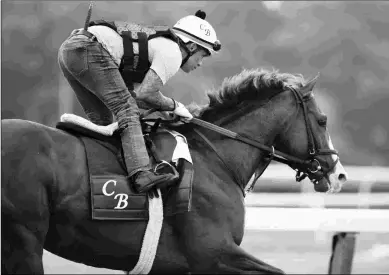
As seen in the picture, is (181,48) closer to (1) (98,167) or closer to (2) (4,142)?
(1) (98,167)

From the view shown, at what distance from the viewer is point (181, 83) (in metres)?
24.5

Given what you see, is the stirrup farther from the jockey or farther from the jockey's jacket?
the jockey's jacket

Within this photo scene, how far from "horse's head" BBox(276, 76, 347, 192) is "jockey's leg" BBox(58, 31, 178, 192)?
0.95m

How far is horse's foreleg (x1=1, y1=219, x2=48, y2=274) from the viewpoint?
462 cm

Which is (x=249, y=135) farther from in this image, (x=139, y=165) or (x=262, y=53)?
(x=262, y=53)

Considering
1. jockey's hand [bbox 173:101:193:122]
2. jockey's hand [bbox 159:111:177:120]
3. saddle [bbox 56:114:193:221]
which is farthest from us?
jockey's hand [bbox 159:111:177:120]

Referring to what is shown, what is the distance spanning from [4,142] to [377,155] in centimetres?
2511

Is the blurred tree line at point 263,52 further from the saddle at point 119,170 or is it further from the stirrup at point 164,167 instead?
the stirrup at point 164,167

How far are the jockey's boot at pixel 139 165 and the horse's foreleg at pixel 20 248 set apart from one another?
0.64 m

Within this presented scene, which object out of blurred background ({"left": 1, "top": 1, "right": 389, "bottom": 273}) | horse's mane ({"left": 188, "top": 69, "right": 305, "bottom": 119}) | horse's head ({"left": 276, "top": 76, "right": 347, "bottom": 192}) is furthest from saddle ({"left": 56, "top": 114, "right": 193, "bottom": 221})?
blurred background ({"left": 1, "top": 1, "right": 389, "bottom": 273})

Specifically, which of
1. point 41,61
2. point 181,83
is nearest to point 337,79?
point 181,83

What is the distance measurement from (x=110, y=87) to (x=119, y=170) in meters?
0.49

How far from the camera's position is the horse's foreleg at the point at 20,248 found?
182 inches

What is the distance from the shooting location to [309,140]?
5.55 m
